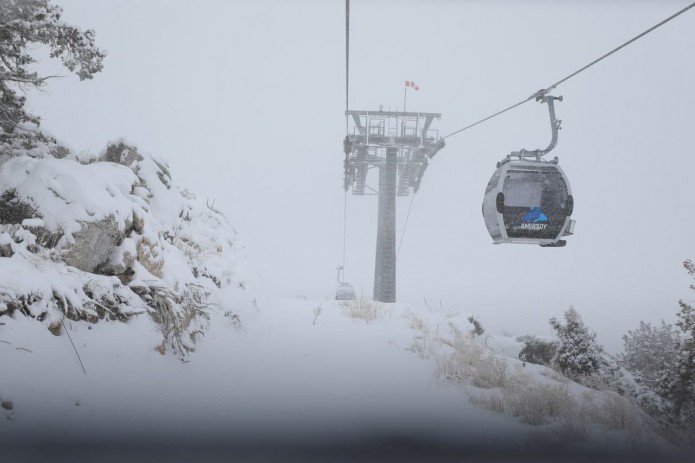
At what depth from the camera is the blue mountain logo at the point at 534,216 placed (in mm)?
6211

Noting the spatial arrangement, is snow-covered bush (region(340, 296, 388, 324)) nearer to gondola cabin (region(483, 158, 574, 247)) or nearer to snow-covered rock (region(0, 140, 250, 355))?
snow-covered rock (region(0, 140, 250, 355))

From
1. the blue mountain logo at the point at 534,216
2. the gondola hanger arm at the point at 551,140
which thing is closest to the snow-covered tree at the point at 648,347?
the blue mountain logo at the point at 534,216

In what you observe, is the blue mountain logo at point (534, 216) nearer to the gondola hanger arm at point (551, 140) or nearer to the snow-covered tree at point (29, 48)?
the gondola hanger arm at point (551, 140)

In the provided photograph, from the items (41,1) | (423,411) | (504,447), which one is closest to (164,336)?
(423,411)

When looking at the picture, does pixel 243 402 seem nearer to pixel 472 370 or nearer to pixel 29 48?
pixel 472 370

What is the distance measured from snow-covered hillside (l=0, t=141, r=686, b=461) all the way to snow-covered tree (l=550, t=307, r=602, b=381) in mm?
6564

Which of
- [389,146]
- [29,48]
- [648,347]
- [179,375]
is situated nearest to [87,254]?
[179,375]

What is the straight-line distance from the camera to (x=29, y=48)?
4.29 m

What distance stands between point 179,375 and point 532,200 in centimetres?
586

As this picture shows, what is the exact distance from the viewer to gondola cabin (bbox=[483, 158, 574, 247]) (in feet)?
20.1

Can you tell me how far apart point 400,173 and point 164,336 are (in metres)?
18.8

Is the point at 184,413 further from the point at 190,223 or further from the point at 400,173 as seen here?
the point at 400,173

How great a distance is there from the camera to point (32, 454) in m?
2.11

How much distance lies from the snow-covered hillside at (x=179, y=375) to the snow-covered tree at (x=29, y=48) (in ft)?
1.82
